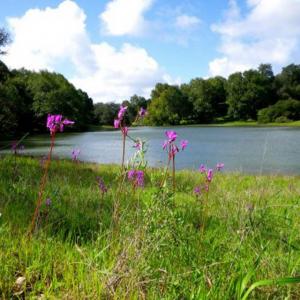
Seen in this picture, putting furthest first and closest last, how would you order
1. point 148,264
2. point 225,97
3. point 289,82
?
point 225,97 → point 289,82 → point 148,264

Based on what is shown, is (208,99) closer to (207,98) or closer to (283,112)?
(207,98)

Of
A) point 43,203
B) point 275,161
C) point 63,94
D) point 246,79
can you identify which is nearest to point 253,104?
point 246,79

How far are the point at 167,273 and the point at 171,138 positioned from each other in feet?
2.54

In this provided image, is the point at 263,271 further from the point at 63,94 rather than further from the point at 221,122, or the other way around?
the point at 221,122

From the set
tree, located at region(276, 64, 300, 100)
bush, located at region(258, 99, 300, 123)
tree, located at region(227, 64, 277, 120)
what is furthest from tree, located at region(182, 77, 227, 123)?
bush, located at region(258, 99, 300, 123)

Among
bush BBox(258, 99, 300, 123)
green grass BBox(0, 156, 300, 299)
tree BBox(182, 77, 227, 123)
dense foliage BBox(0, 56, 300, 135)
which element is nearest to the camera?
green grass BBox(0, 156, 300, 299)

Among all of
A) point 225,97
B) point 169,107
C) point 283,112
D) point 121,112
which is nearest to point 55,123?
point 121,112

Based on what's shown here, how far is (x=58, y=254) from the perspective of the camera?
260 cm

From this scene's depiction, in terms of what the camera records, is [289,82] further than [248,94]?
Yes

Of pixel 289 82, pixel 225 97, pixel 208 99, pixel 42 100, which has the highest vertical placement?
pixel 289 82

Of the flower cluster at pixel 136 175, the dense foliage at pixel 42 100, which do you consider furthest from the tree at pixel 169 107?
the flower cluster at pixel 136 175

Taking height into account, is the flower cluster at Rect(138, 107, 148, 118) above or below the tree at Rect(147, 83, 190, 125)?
below

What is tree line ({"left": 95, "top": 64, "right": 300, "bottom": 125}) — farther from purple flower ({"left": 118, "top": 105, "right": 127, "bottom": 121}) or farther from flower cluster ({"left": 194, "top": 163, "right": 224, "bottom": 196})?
purple flower ({"left": 118, "top": 105, "right": 127, "bottom": 121})

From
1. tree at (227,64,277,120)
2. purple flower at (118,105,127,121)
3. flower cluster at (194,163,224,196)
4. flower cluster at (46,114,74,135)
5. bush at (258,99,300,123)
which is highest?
tree at (227,64,277,120)
